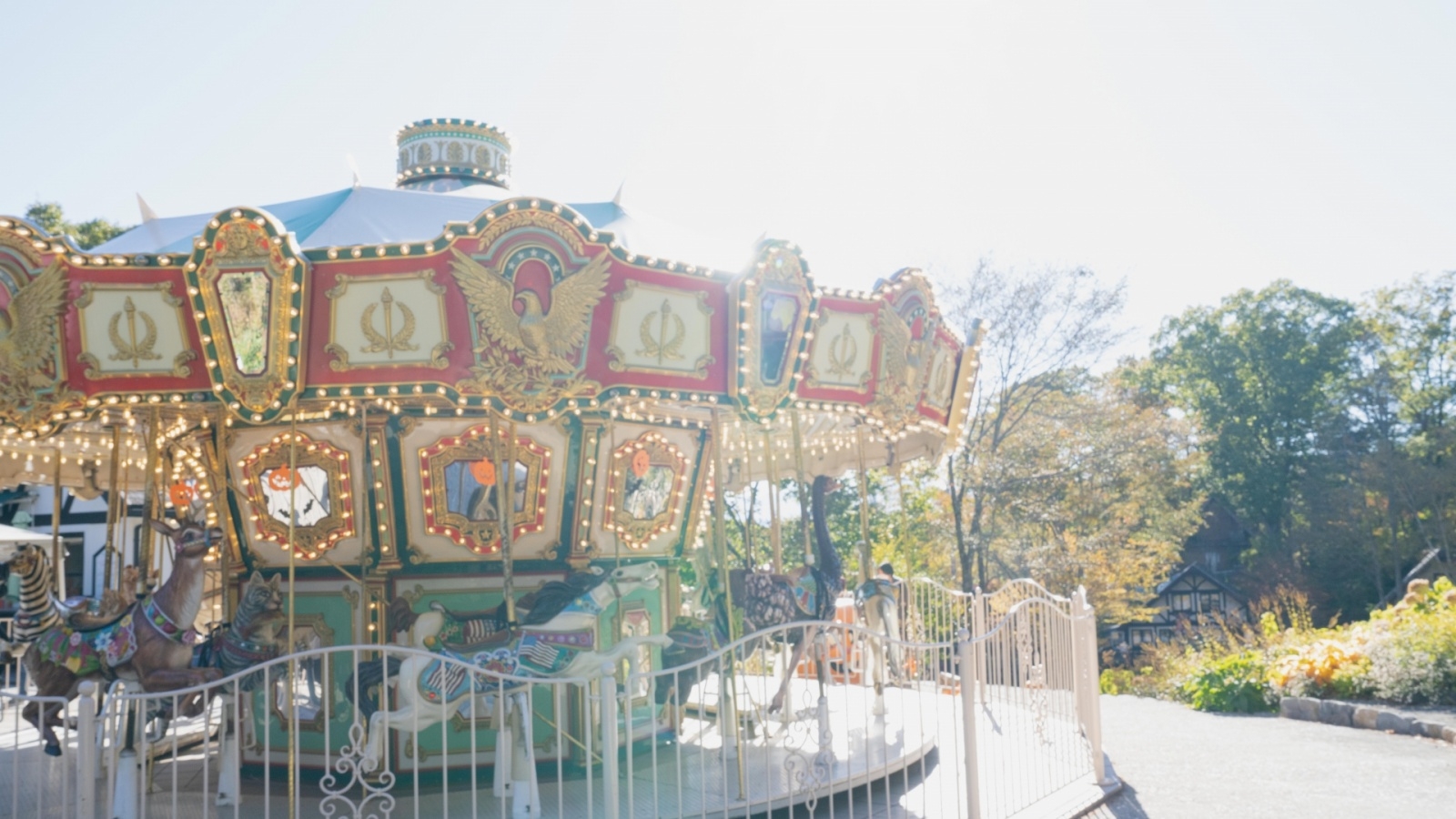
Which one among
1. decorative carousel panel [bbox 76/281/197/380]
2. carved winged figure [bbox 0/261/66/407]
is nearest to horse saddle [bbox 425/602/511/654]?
decorative carousel panel [bbox 76/281/197/380]

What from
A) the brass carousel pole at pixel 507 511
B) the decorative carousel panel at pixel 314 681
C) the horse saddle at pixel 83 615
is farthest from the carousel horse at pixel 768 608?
the horse saddle at pixel 83 615

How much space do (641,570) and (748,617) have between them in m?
1.43

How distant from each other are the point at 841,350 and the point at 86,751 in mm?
5151

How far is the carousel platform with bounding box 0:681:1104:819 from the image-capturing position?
6617 mm

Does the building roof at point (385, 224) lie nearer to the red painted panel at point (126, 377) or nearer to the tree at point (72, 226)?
the red painted panel at point (126, 377)

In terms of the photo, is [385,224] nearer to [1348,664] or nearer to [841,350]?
[841,350]

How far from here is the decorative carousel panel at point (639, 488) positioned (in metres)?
8.58

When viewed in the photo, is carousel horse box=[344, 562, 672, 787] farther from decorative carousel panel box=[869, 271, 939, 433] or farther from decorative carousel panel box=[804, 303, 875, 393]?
decorative carousel panel box=[869, 271, 939, 433]

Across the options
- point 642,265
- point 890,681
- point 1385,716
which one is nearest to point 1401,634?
point 1385,716

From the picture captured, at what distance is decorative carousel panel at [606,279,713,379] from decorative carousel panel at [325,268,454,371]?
41.3 inches

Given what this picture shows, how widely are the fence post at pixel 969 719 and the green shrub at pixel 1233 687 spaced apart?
7894 mm

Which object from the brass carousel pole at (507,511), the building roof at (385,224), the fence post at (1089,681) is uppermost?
the building roof at (385,224)

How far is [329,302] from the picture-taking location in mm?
6379

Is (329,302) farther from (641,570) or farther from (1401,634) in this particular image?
(1401,634)
